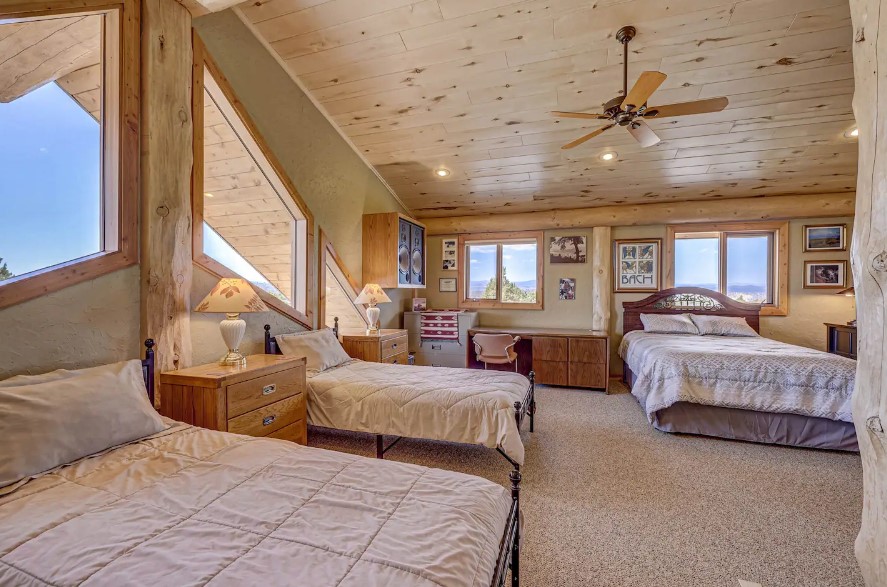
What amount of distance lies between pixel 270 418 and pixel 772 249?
6181 millimetres

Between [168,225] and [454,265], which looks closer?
[168,225]

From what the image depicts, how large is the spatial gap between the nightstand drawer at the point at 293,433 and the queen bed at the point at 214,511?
0.79 meters

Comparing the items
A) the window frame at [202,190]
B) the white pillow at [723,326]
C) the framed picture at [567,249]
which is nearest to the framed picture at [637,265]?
the framed picture at [567,249]

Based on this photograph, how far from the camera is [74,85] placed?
6.82 feet

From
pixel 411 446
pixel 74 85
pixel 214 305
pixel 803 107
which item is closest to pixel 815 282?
pixel 803 107

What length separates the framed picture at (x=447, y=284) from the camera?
6.14 metres

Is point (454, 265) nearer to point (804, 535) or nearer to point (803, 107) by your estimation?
point (803, 107)

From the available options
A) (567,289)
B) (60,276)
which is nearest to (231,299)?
(60,276)

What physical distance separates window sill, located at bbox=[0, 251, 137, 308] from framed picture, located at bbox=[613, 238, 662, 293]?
5356mm

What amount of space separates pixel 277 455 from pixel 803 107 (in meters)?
4.83

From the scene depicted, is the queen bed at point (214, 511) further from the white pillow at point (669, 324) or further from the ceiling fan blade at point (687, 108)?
the white pillow at point (669, 324)

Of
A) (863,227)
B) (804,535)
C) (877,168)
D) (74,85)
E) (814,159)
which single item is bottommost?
(804,535)

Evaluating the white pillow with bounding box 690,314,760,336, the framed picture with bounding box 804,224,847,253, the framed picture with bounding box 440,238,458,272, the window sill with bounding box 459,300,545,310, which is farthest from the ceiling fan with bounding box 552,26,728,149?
the framed picture with bounding box 804,224,847,253

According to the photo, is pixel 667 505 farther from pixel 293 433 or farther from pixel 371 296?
pixel 371 296
